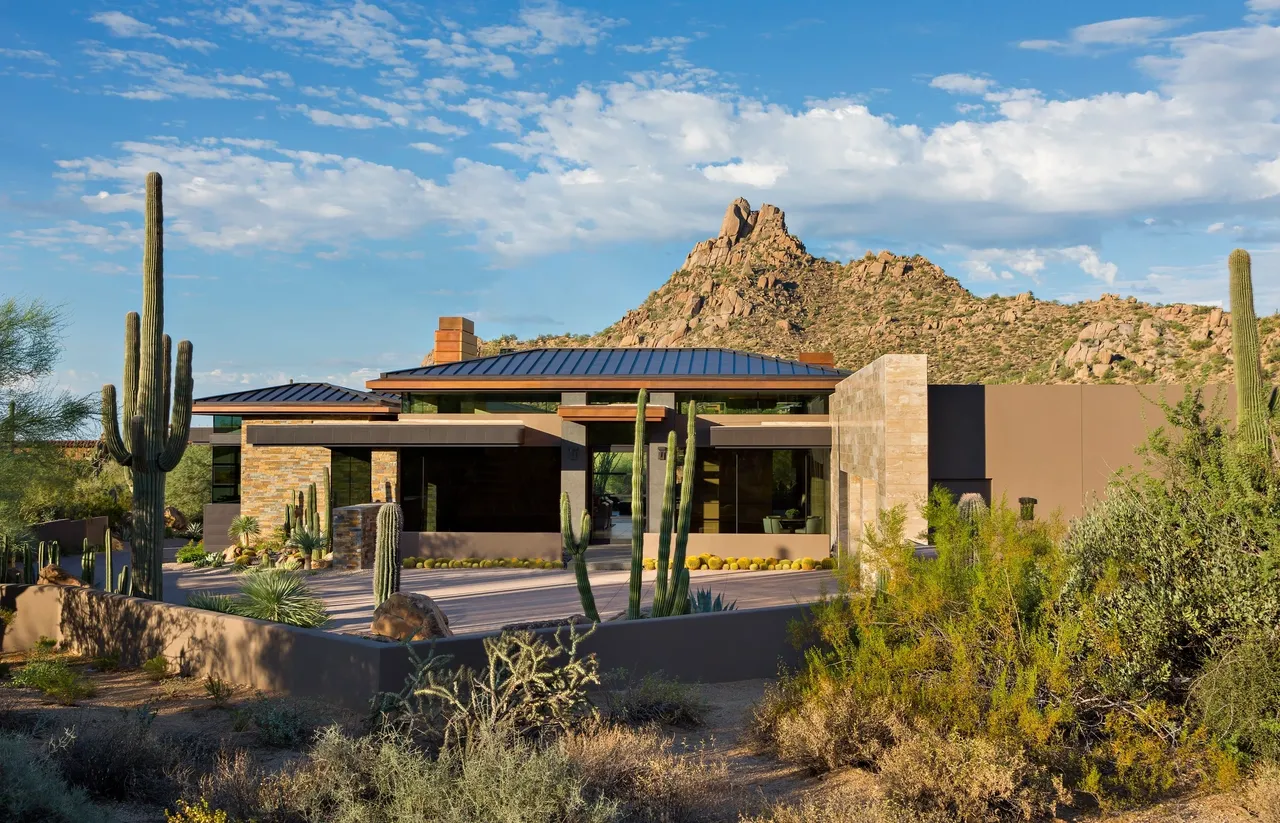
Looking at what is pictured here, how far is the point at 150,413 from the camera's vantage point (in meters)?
12.8

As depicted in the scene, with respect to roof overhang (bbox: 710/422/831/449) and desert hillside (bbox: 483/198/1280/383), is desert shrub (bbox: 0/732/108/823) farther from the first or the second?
desert hillside (bbox: 483/198/1280/383)

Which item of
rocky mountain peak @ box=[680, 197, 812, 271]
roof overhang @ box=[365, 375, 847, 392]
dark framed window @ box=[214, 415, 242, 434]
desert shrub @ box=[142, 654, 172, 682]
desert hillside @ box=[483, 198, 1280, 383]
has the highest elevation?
rocky mountain peak @ box=[680, 197, 812, 271]

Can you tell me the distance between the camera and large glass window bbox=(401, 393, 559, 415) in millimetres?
21125

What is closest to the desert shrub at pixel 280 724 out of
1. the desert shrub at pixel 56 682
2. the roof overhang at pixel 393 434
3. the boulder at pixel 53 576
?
the desert shrub at pixel 56 682

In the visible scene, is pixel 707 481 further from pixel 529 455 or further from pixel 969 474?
pixel 969 474

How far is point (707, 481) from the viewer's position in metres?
20.9

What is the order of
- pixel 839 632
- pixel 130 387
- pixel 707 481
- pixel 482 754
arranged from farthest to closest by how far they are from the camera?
pixel 707 481, pixel 130 387, pixel 839 632, pixel 482 754

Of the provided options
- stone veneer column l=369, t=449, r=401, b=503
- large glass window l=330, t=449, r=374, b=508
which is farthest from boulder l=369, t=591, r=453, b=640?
large glass window l=330, t=449, r=374, b=508

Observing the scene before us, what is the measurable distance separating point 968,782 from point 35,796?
232 inches

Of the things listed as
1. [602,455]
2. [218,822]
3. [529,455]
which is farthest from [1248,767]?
[602,455]

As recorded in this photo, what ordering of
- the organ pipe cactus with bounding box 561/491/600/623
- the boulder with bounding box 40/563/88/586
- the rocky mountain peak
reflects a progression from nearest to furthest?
the organ pipe cactus with bounding box 561/491/600/623 < the boulder with bounding box 40/563/88/586 < the rocky mountain peak

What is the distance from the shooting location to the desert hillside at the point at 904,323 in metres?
37.9

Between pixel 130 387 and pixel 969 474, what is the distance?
1181cm

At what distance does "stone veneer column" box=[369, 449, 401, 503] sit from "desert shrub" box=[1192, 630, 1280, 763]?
16.9 m
